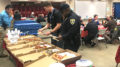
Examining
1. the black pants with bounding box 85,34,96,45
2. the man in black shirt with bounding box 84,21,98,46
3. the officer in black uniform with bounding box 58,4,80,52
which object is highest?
the officer in black uniform with bounding box 58,4,80,52

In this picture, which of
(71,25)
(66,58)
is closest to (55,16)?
(71,25)

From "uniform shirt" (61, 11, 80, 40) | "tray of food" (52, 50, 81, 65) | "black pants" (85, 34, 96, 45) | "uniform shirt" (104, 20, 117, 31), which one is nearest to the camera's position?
"tray of food" (52, 50, 81, 65)

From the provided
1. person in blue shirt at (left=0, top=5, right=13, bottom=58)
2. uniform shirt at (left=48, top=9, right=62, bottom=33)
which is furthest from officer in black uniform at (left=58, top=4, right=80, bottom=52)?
person in blue shirt at (left=0, top=5, right=13, bottom=58)

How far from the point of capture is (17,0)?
8.54m

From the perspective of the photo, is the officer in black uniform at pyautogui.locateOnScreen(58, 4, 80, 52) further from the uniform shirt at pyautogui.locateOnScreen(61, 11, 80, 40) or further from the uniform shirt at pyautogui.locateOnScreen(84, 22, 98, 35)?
the uniform shirt at pyautogui.locateOnScreen(84, 22, 98, 35)

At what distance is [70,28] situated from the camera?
2.33 meters

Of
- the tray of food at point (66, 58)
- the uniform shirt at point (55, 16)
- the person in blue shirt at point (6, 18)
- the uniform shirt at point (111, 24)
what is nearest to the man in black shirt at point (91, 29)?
the uniform shirt at point (111, 24)

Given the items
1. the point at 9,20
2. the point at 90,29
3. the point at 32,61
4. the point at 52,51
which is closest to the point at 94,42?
the point at 90,29

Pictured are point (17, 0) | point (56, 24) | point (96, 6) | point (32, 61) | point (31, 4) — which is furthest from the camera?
point (96, 6)

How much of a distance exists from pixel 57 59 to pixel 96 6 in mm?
9181

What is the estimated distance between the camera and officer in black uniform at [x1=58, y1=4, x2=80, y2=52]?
2.32m

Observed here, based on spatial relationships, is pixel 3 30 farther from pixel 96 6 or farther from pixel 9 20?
pixel 96 6

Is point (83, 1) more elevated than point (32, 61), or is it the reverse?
point (83, 1)

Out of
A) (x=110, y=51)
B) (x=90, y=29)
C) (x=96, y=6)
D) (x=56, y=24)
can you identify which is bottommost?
(x=110, y=51)
